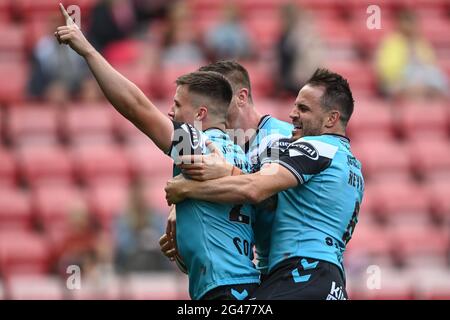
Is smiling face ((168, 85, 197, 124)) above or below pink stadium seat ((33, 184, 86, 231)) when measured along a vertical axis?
above

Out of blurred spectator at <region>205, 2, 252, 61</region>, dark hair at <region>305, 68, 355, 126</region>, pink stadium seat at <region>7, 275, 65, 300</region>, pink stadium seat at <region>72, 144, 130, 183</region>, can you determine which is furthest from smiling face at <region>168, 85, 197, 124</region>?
blurred spectator at <region>205, 2, 252, 61</region>

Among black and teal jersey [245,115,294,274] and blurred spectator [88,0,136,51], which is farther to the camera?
blurred spectator [88,0,136,51]

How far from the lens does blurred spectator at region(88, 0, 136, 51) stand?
13.3 metres

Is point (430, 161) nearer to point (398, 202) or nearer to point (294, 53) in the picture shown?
point (398, 202)

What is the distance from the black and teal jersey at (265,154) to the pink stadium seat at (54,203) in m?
4.98

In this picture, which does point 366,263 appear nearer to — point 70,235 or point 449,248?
point 449,248

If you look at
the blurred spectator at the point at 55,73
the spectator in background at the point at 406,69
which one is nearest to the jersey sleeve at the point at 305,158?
the blurred spectator at the point at 55,73

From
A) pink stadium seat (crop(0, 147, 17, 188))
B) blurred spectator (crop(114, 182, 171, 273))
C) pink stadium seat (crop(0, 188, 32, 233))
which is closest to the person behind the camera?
blurred spectator (crop(114, 182, 171, 273))

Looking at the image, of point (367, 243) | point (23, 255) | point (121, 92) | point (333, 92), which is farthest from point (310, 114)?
point (23, 255)

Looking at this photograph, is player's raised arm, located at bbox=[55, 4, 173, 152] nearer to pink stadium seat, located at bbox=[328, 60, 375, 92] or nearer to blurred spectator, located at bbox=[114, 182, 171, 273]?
blurred spectator, located at bbox=[114, 182, 171, 273]

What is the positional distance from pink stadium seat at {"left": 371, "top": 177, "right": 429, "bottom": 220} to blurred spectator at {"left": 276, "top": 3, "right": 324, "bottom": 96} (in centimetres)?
149

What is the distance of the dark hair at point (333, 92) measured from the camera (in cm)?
606

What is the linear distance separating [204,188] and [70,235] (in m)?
5.19

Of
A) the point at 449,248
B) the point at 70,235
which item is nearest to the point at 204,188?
the point at 70,235
